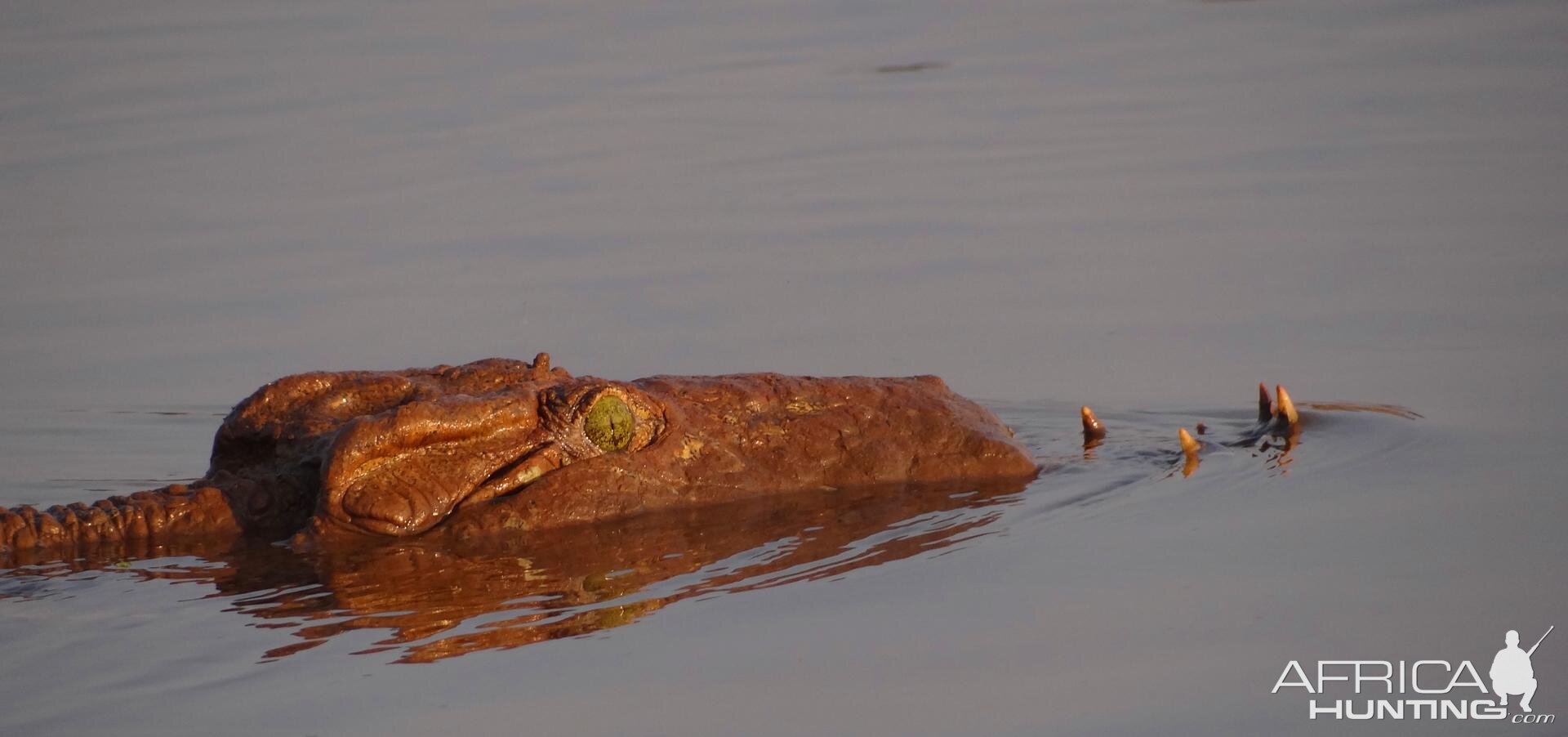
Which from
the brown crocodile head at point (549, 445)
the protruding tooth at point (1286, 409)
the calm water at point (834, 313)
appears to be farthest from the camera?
the protruding tooth at point (1286, 409)

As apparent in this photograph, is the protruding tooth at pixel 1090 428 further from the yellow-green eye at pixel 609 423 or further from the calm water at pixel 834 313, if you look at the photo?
the yellow-green eye at pixel 609 423

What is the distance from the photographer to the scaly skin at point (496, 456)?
8258 mm

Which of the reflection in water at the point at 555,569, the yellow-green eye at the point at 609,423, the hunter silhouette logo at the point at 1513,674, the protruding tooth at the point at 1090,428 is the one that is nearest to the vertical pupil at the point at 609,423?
the yellow-green eye at the point at 609,423

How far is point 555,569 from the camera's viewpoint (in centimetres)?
807

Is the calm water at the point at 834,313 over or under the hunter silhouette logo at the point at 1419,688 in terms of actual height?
over

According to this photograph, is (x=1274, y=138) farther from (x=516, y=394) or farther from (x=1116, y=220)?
(x=516, y=394)

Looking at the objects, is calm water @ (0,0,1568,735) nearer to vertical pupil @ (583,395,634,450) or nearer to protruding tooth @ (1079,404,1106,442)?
protruding tooth @ (1079,404,1106,442)

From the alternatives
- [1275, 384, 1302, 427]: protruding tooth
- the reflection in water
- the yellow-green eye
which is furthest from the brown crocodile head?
[1275, 384, 1302, 427]: protruding tooth

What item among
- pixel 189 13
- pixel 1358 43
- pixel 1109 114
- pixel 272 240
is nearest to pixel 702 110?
pixel 1109 114

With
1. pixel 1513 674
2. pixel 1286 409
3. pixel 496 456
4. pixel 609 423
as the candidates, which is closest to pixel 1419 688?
pixel 1513 674

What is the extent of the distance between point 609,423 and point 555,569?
0.71m

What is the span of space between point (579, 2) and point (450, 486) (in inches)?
833

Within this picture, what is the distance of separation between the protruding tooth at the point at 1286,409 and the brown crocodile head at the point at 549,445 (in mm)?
1485

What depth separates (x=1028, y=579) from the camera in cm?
779
